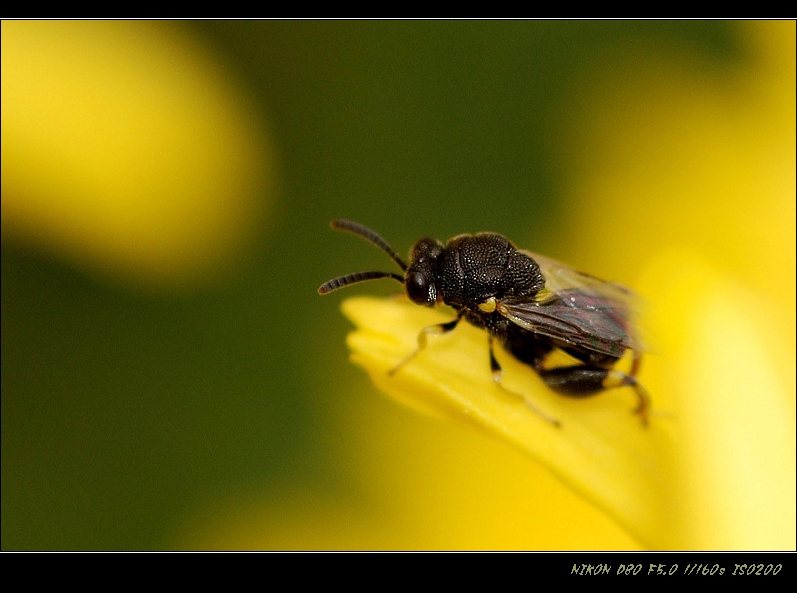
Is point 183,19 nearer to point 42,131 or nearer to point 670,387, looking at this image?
point 42,131

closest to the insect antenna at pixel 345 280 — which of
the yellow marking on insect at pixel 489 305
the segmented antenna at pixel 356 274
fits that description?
the segmented antenna at pixel 356 274

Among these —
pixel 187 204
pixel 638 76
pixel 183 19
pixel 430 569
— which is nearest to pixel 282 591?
pixel 430 569

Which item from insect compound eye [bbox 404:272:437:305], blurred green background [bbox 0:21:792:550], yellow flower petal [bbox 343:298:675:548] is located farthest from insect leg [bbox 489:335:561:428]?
blurred green background [bbox 0:21:792:550]

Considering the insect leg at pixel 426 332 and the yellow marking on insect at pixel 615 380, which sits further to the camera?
the yellow marking on insect at pixel 615 380

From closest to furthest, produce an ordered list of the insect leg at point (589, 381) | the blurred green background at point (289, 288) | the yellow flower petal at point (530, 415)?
the yellow flower petal at point (530, 415), the insect leg at point (589, 381), the blurred green background at point (289, 288)

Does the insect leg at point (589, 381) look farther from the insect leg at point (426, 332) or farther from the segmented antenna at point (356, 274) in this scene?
the segmented antenna at point (356, 274)

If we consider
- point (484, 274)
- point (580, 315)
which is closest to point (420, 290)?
point (484, 274)

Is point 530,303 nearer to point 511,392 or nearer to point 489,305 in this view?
point 489,305

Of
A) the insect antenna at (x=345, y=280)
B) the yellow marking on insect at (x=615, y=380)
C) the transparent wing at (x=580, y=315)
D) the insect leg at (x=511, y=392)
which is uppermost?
the insect antenna at (x=345, y=280)
